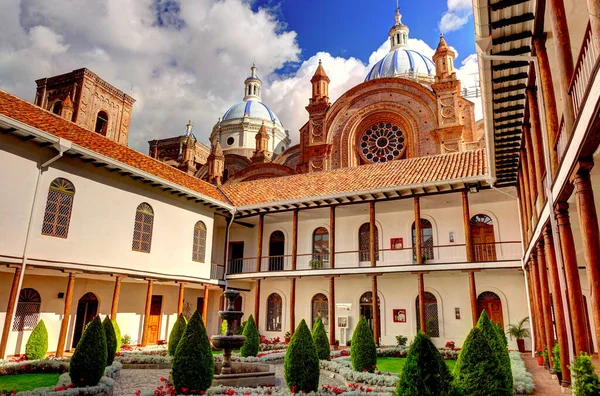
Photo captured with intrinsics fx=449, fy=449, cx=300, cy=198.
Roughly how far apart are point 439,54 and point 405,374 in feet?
87.7

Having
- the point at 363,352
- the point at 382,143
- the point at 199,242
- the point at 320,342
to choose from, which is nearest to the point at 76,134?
the point at 199,242

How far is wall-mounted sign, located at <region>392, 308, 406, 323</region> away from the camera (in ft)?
62.3

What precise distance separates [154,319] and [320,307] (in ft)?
24.6

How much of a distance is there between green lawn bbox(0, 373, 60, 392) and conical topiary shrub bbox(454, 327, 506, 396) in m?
8.57

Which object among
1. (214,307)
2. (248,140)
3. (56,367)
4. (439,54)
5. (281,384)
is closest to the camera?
(281,384)

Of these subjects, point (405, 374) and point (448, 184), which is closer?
point (405, 374)

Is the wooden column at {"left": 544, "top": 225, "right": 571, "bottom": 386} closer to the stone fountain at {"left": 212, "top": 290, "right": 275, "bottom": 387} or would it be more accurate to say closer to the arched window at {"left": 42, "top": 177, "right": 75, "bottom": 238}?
the stone fountain at {"left": 212, "top": 290, "right": 275, "bottom": 387}

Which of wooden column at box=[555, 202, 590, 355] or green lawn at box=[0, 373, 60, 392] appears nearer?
wooden column at box=[555, 202, 590, 355]

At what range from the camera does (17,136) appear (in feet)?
42.4

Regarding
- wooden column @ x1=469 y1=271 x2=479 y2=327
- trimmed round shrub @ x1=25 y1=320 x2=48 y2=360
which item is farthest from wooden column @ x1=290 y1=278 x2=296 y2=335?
trimmed round shrub @ x1=25 y1=320 x2=48 y2=360

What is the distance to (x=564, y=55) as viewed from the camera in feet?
20.5

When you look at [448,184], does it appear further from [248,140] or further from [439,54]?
[248,140]

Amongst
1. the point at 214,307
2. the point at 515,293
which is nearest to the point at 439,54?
the point at 515,293

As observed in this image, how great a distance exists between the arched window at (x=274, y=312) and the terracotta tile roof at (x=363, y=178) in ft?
16.3
